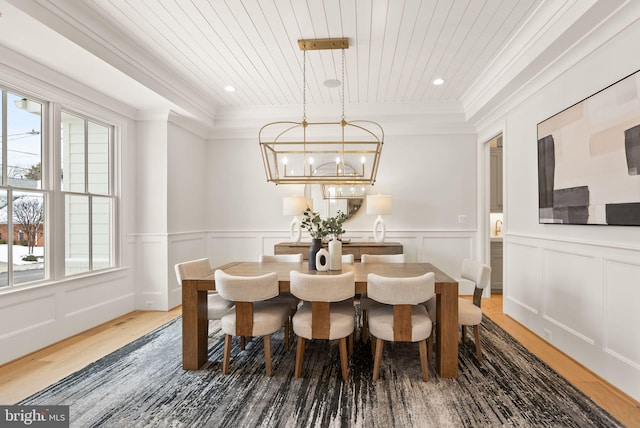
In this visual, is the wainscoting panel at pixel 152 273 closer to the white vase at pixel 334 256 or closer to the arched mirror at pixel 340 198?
the arched mirror at pixel 340 198

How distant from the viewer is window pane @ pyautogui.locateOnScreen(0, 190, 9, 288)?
2.80 meters

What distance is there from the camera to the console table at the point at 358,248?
4.73 m

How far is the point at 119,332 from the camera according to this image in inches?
140

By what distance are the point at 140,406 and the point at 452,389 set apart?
2.08 metres

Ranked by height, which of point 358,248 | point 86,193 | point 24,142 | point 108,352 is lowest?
point 108,352

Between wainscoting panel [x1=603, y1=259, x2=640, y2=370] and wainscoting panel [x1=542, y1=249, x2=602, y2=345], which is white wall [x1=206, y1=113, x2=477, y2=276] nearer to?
wainscoting panel [x1=542, y1=249, x2=602, y2=345]

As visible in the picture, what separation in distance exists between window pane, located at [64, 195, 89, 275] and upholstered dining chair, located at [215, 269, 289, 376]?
208 centimetres

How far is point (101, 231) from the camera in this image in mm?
3973

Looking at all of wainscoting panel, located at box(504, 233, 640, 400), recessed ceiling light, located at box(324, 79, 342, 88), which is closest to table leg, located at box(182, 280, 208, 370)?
recessed ceiling light, located at box(324, 79, 342, 88)

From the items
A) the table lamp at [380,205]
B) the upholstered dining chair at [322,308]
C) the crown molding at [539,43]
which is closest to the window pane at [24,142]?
the upholstered dining chair at [322,308]

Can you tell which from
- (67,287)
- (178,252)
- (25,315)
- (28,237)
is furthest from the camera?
(178,252)

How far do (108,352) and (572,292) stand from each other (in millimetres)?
4061

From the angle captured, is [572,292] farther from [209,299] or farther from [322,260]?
[209,299]

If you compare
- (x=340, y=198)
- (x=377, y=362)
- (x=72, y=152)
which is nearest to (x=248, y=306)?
(x=377, y=362)
